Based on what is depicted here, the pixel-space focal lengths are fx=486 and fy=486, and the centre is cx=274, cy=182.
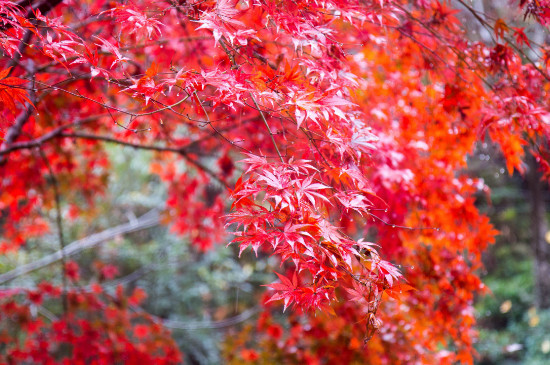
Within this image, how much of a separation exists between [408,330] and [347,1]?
7.81ft

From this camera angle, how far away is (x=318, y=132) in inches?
68.4

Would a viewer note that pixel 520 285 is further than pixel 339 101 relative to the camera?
Yes

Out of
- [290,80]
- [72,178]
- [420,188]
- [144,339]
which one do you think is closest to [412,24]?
[420,188]

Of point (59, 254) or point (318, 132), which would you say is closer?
point (318, 132)

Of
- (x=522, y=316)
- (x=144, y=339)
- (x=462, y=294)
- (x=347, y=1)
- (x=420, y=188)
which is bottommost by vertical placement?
(x=144, y=339)

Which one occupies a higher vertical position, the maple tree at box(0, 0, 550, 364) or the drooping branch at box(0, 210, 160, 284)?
the maple tree at box(0, 0, 550, 364)

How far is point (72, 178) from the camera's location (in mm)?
4902

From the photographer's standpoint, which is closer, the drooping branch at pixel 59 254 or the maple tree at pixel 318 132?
the maple tree at pixel 318 132

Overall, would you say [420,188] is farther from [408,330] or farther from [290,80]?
[290,80]

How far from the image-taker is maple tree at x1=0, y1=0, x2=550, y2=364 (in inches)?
60.8

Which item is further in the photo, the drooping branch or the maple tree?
the drooping branch

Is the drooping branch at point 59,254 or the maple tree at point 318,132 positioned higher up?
the maple tree at point 318,132

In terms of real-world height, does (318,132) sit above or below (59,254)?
above

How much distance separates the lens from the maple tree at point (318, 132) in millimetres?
1545
